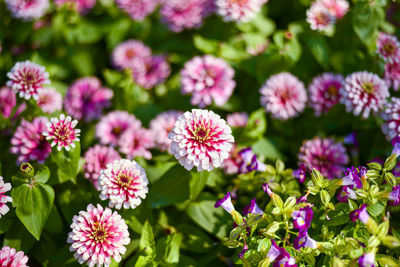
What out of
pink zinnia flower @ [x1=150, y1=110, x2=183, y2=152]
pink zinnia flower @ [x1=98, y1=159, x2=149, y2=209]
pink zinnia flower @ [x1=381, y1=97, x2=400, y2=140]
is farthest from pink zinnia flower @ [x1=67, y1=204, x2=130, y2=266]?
pink zinnia flower @ [x1=381, y1=97, x2=400, y2=140]

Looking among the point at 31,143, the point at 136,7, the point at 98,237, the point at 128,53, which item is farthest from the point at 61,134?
the point at 136,7

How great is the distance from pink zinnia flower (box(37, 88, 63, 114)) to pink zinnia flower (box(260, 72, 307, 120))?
920mm

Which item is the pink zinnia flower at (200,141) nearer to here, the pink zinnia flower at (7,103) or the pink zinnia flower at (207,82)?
the pink zinnia flower at (207,82)

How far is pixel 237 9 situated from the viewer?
1785 mm

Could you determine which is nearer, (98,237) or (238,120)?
(98,237)

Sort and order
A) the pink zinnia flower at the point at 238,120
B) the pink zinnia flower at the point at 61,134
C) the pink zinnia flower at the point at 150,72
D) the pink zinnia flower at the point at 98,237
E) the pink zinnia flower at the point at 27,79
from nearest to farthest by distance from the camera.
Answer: the pink zinnia flower at the point at 98,237
the pink zinnia flower at the point at 61,134
the pink zinnia flower at the point at 27,79
the pink zinnia flower at the point at 238,120
the pink zinnia flower at the point at 150,72

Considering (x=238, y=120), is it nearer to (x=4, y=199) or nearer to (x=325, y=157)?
(x=325, y=157)

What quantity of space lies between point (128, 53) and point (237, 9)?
66 cm

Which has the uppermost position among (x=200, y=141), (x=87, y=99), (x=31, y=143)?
(x=200, y=141)

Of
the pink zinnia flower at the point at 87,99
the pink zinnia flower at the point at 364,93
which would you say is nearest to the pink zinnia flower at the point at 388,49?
the pink zinnia flower at the point at 364,93

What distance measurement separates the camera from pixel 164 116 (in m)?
1.75

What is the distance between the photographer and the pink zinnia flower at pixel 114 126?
167 centimetres

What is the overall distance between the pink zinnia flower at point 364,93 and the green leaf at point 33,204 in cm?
120

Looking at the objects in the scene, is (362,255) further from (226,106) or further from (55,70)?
(55,70)
